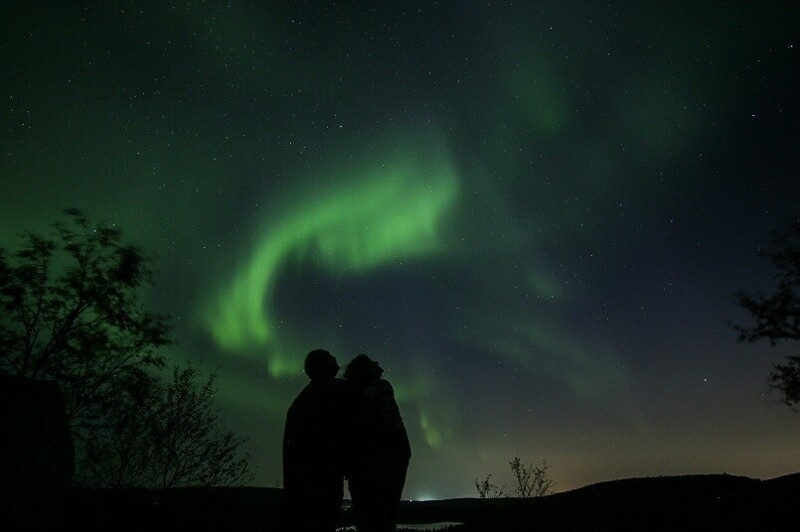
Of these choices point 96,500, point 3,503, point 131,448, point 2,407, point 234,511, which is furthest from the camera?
point 234,511

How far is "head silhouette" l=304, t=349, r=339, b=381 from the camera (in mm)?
7328

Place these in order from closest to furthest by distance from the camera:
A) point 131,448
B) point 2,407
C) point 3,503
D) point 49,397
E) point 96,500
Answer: point 3,503 < point 2,407 < point 49,397 < point 96,500 < point 131,448

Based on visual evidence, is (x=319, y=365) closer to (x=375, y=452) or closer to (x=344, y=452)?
(x=344, y=452)

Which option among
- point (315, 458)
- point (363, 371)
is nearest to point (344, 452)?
point (315, 458)

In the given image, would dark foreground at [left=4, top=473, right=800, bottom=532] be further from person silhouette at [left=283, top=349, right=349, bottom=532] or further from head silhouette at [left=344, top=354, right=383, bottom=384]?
head silhouette at [left=344, top=354, right=383, bottom=384]

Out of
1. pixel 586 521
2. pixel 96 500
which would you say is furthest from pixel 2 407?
pixel 586 521

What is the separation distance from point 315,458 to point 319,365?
133cm

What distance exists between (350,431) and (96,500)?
50.0 feet

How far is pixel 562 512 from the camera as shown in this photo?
18203 millimetres

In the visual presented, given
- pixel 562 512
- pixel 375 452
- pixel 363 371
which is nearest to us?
pixel 375 452

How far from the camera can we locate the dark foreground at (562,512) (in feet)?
40.5

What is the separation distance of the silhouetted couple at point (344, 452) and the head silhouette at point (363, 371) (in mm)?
15

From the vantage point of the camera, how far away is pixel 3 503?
11266mm

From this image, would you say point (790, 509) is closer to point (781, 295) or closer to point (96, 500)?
point (781, 295)
